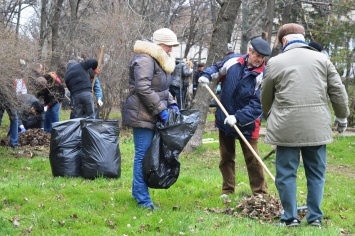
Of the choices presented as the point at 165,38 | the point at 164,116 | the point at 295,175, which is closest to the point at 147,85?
the point at 164,116

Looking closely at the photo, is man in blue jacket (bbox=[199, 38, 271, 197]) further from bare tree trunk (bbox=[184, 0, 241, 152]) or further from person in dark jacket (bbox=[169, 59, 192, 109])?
person in dark jacket (bbox=[169, 59, 192, 109])

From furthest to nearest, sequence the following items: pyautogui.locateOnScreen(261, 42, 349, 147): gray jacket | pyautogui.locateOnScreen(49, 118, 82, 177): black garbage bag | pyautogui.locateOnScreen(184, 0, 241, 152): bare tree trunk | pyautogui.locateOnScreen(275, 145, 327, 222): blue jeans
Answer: pyautogui.locateOnScreen(184, 0, 241, 152): bare tree trunk → pyautogui.locateOnScreen(49, 118, 82, 177): black garbage bag → pyautogui.locateOnScreen(275, 145, 327, 222): blue jeans → pyautogui.locateOnScreen(261, 42, 349, 147): gray jacket

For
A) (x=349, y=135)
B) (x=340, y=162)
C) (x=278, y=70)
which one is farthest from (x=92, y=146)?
(x=349, y=135)

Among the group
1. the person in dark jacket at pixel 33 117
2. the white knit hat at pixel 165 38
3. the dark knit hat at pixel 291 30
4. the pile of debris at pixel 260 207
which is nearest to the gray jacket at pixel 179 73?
the person in dark jacket at pixel 33 117

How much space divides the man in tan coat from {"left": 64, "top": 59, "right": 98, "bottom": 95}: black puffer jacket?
21.3 feet

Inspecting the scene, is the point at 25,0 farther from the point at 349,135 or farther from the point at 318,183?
the point at 318,183

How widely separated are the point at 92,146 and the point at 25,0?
84.8ft

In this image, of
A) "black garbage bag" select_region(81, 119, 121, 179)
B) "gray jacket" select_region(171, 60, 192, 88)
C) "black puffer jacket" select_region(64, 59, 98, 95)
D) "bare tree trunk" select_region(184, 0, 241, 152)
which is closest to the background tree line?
"bare tree trunk" select_region(184, 0, 241, 152)

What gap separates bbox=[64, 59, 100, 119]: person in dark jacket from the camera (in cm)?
1150

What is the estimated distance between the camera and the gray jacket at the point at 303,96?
5.26 m

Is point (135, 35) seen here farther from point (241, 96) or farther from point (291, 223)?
point (291, 223)

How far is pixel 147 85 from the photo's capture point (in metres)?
5.75

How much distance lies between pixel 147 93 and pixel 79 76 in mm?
6045

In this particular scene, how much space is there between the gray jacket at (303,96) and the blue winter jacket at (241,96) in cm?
77
